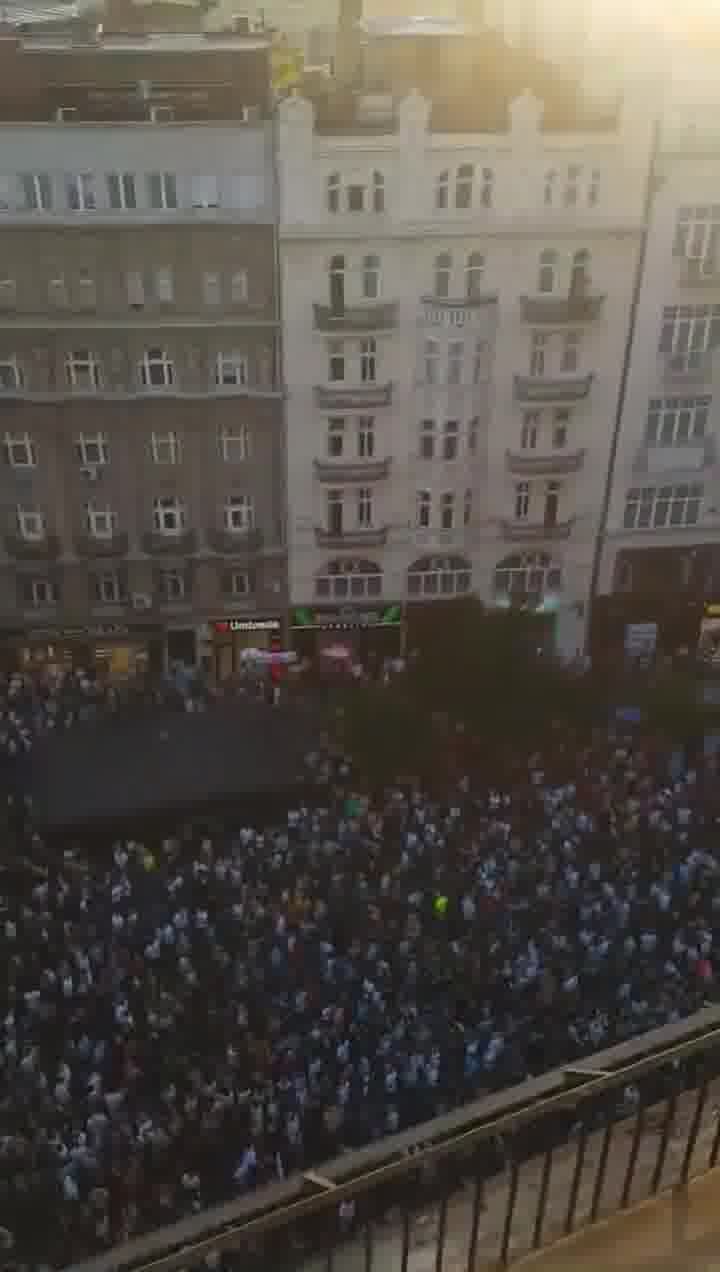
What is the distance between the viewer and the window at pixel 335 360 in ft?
79.8

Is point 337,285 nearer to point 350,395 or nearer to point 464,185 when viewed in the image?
point 350,395

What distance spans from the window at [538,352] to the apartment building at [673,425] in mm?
2239

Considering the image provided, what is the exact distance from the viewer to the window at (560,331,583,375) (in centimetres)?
2483

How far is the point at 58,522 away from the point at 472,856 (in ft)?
44.3

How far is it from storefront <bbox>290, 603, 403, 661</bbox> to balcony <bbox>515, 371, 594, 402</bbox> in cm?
646

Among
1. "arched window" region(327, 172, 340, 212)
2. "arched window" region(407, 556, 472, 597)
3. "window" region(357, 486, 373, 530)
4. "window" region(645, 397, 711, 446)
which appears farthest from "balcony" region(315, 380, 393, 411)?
"window" region(645, 397, 711, 446)

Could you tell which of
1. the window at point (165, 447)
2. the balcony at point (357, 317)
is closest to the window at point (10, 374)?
the window at point (165, 447)

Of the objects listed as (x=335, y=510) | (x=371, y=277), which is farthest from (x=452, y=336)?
(x=335, y=510)

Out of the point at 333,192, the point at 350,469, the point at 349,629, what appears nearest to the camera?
the point at 333,192

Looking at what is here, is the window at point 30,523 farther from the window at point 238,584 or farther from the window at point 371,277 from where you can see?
the window at point 371,277

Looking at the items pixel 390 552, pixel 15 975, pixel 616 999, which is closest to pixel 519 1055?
pixel 616 999

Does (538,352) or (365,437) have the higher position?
(538,352)

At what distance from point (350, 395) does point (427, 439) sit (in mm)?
2317

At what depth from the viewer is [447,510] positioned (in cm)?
2686
